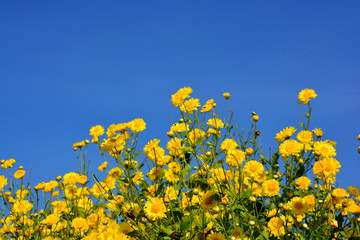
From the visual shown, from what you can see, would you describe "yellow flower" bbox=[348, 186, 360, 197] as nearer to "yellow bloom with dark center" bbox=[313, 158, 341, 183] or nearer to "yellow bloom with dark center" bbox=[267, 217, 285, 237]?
"yellow bloom with dark center" bbox=[313, 158, 341, 183]

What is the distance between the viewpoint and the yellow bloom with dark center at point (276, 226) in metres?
2.54

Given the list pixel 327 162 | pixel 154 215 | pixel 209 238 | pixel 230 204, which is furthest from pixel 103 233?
pixel 327 162

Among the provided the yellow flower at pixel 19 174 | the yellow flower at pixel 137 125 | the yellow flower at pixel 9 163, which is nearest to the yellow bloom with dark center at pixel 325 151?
the yellow flower at pixel 137 125

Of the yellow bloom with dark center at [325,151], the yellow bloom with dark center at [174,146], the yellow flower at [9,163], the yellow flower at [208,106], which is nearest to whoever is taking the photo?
the yellow bloom with dark center at [325,151]

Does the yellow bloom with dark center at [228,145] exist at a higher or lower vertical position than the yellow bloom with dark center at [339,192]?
higher

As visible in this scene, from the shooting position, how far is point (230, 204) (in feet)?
8.18

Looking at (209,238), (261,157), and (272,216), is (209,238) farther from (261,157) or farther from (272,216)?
(261,157)

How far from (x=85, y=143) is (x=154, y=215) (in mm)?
2252

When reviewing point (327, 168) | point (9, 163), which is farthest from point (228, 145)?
point (9, 163)

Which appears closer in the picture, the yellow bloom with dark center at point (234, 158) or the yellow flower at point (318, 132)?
the yellow bloom with dark center at point (234, 158)

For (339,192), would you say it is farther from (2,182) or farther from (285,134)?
(2,182)

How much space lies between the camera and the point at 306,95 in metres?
3.70

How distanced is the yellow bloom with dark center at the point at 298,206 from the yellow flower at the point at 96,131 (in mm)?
1950

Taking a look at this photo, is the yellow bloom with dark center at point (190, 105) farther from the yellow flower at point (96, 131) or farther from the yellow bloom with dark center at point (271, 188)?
the yellow flower at point (96, 131)
